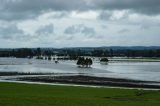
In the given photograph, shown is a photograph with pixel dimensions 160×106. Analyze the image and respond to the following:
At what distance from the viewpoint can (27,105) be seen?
22.8 m

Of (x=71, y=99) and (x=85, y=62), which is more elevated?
(x=85, y=62)

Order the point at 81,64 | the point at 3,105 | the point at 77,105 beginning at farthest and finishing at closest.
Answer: the point at 81,64 < the point at 77,105 < the point at 3,105

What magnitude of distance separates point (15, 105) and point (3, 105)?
2.38 ft

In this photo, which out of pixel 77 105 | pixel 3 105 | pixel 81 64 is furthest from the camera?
pixel 81 64

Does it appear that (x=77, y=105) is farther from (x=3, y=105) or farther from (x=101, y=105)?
(x=3, y=105)

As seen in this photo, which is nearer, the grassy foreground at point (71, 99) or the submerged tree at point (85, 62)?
the grassy foreground at point (71, 99)

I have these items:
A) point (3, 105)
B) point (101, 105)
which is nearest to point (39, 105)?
point (3, 105)

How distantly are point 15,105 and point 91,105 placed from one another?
202 inches

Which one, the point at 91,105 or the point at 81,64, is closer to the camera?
the point at 91,105

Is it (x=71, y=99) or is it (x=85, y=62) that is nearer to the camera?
(x=71, y=99)

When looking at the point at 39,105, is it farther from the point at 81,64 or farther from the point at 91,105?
the point at 81,64

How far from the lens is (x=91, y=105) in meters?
24.6

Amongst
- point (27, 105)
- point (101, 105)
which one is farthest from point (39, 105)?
point (101, 105)

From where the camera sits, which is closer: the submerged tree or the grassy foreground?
the grassy foreground
